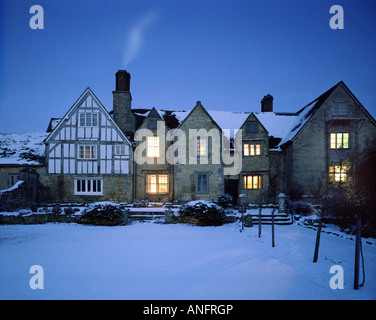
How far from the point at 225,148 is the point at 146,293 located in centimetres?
1720

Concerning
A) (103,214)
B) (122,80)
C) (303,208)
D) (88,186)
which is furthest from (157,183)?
(303,208)

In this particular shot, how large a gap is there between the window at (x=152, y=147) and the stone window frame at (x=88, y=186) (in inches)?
191

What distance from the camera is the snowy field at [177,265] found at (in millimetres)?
5203

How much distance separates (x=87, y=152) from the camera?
20641 millimetres

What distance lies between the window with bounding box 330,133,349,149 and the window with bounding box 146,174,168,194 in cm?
1517

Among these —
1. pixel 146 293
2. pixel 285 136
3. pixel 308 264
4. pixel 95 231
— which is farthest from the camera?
pixel 285 136

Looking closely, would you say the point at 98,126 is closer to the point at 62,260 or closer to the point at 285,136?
the point at 62,260

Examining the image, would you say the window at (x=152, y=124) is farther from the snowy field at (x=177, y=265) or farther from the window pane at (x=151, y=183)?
the snowy field at (x=177, y=265)

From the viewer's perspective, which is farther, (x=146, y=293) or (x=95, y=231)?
(x=95, y=231)

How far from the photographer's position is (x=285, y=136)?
23.4 metres

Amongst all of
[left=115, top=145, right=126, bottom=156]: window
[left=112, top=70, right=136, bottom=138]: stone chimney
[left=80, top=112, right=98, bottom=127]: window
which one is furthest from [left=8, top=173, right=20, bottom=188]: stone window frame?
[left=112, top=70, right=136, bottom=138]: stone chimney

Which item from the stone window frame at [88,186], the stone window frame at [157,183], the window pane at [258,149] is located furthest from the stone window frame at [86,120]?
the window pane at [258,149]

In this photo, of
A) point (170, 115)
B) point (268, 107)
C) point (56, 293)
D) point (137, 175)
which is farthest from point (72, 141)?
point (268, 107)

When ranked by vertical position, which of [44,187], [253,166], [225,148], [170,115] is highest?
[170,115]
